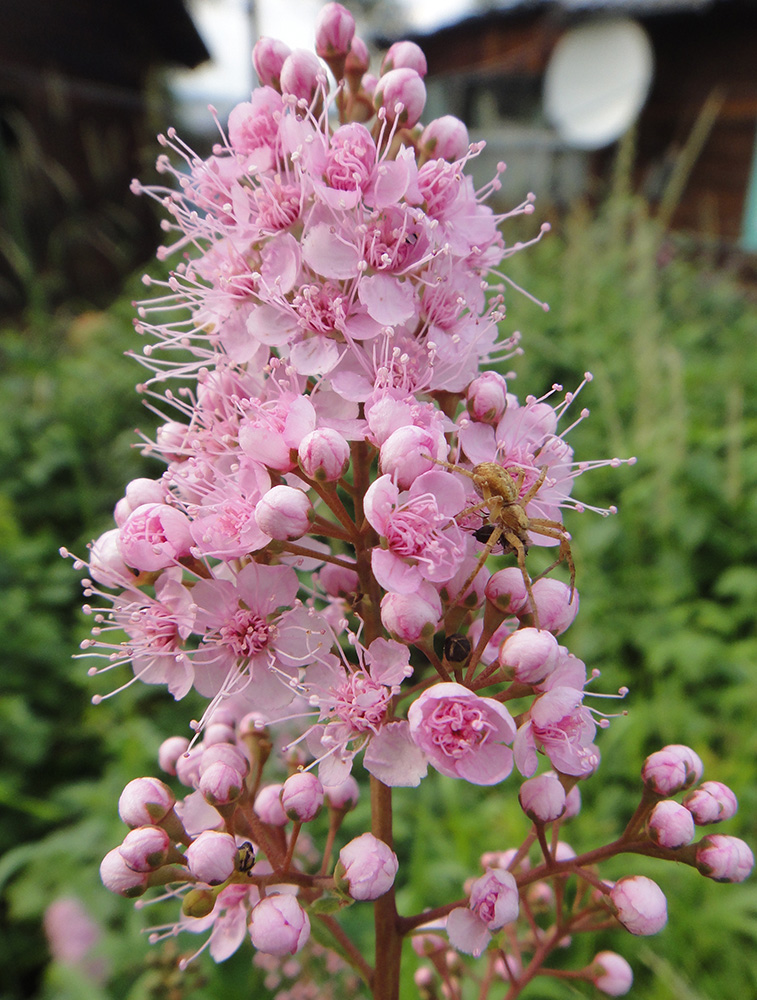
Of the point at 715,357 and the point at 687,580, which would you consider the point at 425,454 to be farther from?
the point at 715,357

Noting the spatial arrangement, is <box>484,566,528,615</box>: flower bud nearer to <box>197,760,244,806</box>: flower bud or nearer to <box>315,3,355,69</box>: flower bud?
<box>197,760,244,806</box>: flower bud

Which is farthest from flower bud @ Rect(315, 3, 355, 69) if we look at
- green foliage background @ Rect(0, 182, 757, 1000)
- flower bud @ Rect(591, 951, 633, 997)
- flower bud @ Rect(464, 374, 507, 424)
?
green foliage background @ Rect(0, 182, 757, 1000)

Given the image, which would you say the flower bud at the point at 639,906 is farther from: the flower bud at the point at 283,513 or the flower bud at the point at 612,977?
the flower bud at the point at 283,513

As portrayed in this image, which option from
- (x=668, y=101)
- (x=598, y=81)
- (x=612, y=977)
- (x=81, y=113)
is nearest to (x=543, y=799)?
(x=612, y=977)

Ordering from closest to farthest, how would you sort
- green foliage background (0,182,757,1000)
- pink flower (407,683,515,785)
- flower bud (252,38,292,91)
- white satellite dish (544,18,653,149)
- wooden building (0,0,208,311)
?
pink flower (407,683,515,785), flower bud (252,38,292,91), green foliage background (0,182,757,1000), wooden building (0,0,208,311), white satellite dish (544,18,653,149)

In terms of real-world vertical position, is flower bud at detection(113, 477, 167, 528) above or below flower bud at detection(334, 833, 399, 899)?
above

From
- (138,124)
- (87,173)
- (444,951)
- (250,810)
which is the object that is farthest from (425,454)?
(138,124)

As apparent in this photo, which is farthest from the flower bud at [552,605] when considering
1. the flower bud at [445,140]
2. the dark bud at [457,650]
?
the flower bud at [445,140]
